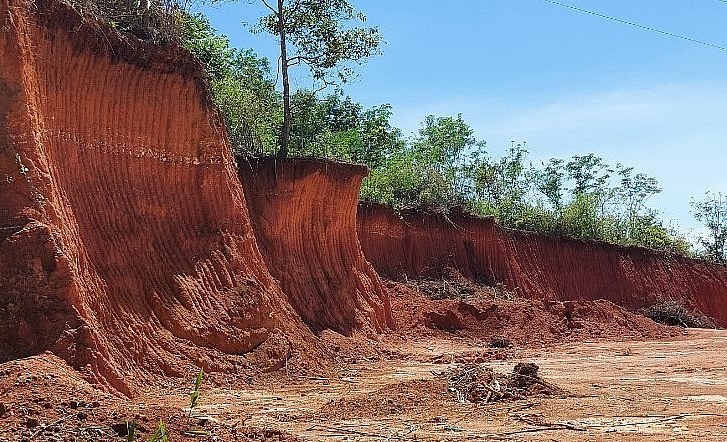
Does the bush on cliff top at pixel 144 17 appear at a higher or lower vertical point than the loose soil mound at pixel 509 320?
higher

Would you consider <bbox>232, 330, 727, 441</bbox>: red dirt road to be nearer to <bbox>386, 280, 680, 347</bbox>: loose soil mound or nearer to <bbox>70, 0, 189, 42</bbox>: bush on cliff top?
<bbox>70, 0, 189, 42</bbox>: bush on cliff top

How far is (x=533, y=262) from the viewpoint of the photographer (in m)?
28.4

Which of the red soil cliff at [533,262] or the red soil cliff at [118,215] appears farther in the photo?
the red soil cliff at [533,262]

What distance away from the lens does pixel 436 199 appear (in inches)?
1006

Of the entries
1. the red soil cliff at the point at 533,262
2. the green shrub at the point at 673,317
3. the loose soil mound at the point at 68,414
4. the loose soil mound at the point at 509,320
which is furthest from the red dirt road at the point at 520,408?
the green shrub at the point at 673,317

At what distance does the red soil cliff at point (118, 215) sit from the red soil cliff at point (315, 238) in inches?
77.4

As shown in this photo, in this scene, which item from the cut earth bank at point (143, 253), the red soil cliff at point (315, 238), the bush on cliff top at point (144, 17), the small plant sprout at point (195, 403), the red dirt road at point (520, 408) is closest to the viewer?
the small plant sprout at point (195, 403)

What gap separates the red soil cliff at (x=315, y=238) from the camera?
15484mm

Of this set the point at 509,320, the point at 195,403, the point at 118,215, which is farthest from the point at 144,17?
the point at 509,320

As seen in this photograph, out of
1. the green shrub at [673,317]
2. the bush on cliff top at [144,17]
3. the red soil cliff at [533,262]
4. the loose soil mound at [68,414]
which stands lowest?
the green shrub at [673,317]

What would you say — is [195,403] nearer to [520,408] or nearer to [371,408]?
[371,408]

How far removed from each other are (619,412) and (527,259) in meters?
21.2

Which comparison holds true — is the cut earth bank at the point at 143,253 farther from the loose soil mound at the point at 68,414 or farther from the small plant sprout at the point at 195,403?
the small plant sprout at the point at 195,403

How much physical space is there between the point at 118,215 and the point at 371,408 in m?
4.98
